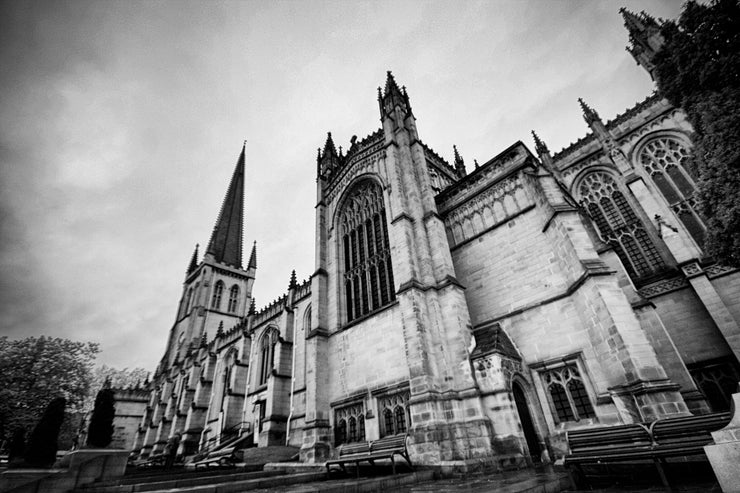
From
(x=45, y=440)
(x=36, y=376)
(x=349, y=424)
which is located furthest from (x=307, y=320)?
(x=36, y=376)

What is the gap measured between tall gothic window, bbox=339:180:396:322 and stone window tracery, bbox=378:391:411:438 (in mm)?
3853

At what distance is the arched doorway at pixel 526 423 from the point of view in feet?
30.3

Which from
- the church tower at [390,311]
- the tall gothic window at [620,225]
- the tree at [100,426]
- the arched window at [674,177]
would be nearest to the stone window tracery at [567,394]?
the church tower at [390,311]

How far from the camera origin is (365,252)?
53.6 feet

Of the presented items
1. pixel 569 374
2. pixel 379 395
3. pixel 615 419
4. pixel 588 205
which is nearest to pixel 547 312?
pixel 569 374

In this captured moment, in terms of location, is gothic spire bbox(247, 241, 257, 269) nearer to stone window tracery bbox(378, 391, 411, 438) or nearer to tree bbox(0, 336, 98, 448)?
tree bbox(0, 336, 98, 448)

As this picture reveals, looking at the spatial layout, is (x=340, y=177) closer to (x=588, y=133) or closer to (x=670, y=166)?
(x=588, y=133)

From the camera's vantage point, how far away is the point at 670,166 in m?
16.5

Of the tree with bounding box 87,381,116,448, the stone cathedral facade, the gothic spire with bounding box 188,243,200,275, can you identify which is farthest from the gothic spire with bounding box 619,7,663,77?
the gothic spire with bounding box 188,243,200,275

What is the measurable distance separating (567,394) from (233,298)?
45.9 m

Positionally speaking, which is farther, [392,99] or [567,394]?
[392,99]

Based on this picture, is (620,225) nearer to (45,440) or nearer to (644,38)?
(644,38)

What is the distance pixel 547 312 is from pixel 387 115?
1262 cm

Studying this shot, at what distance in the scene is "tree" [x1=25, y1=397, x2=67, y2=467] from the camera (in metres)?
9.49
